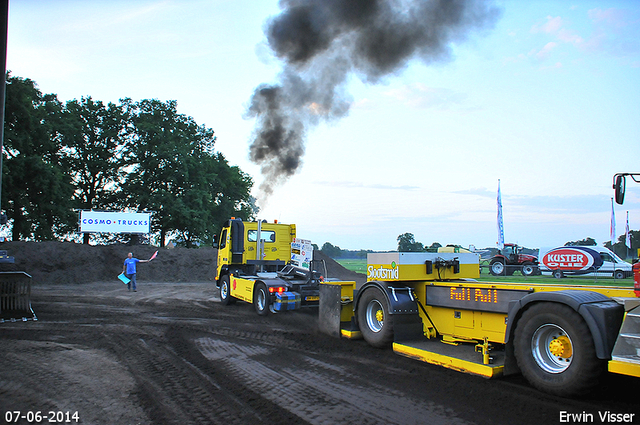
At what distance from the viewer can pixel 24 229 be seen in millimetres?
31844

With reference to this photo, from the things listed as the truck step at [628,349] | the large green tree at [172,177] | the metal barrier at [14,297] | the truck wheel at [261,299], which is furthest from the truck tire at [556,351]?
the large green tree at [172,177]

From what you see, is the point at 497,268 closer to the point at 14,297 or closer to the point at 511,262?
the point at 511,262

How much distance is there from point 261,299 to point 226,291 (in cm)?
301

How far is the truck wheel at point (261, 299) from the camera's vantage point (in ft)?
38.8

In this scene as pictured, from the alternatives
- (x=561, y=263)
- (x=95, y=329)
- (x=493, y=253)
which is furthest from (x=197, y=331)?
(x=493, y=253)

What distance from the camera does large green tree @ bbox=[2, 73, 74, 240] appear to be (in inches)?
1216

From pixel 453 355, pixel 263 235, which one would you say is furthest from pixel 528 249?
pixel 453 355

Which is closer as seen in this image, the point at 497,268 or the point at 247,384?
the point at 247,384

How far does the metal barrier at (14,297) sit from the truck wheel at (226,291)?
5.46 m

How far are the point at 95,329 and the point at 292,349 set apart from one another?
4.98 metres

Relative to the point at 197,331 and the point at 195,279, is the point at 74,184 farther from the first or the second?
the point at 197,331

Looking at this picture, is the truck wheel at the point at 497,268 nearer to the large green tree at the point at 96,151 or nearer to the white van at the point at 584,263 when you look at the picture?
the white van at the point at 584,263

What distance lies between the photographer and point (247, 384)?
5625 mm

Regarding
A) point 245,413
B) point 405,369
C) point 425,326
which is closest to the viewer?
point 245,413
